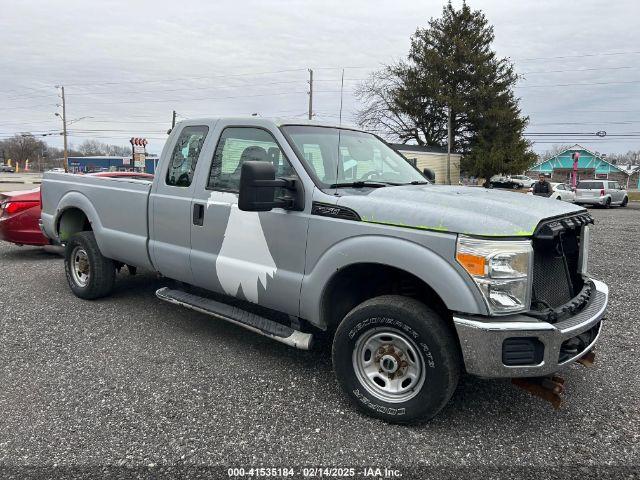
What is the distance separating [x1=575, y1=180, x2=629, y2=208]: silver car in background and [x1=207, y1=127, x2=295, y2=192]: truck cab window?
26463 mm

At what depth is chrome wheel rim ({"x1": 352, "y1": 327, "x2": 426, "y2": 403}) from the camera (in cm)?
305

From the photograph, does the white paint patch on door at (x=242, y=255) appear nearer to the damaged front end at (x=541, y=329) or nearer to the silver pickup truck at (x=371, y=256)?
the silver pickup truck at (x=371, y=256)

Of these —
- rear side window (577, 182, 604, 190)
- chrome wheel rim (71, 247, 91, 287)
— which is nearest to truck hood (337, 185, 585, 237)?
chrome wheel rim (71, 247, 91, 287)

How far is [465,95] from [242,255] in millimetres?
41235

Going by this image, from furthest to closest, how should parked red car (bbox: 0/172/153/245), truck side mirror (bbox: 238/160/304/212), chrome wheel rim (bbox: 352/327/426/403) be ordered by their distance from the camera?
parked red car (bbox: 0/172/153/245), truck side mirror (bbox: 238/160/304/212), chrome wheel rim (bbox: 352/327/426/403)

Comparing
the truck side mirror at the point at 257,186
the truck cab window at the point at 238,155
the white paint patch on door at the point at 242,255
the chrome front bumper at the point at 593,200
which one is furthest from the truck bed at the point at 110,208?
the chrome front bumper at the point at 593,200

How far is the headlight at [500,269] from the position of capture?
8.87ft

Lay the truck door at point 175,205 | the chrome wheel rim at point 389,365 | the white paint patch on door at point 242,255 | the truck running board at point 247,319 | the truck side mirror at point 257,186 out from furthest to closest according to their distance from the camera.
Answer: the truck door at point 175,205
the white paint patch on door at point 242,255
the truck running board at point 247,319
the truck side mirror at point 257,186
the chrome wheel rim at point 389,365

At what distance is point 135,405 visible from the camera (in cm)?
337

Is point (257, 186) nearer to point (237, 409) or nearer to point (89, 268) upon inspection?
point (237, 409)

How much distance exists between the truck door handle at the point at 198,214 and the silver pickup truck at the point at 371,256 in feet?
0.05

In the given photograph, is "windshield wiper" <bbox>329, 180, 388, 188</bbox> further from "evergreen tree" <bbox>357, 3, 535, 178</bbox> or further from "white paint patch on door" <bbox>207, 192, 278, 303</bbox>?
"evergreen tree" <bbox>357, 3, 535, 178</bbox>

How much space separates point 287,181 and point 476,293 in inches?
58.1

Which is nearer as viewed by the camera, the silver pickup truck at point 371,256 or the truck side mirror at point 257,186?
the silver pickup truck at point 371,256
